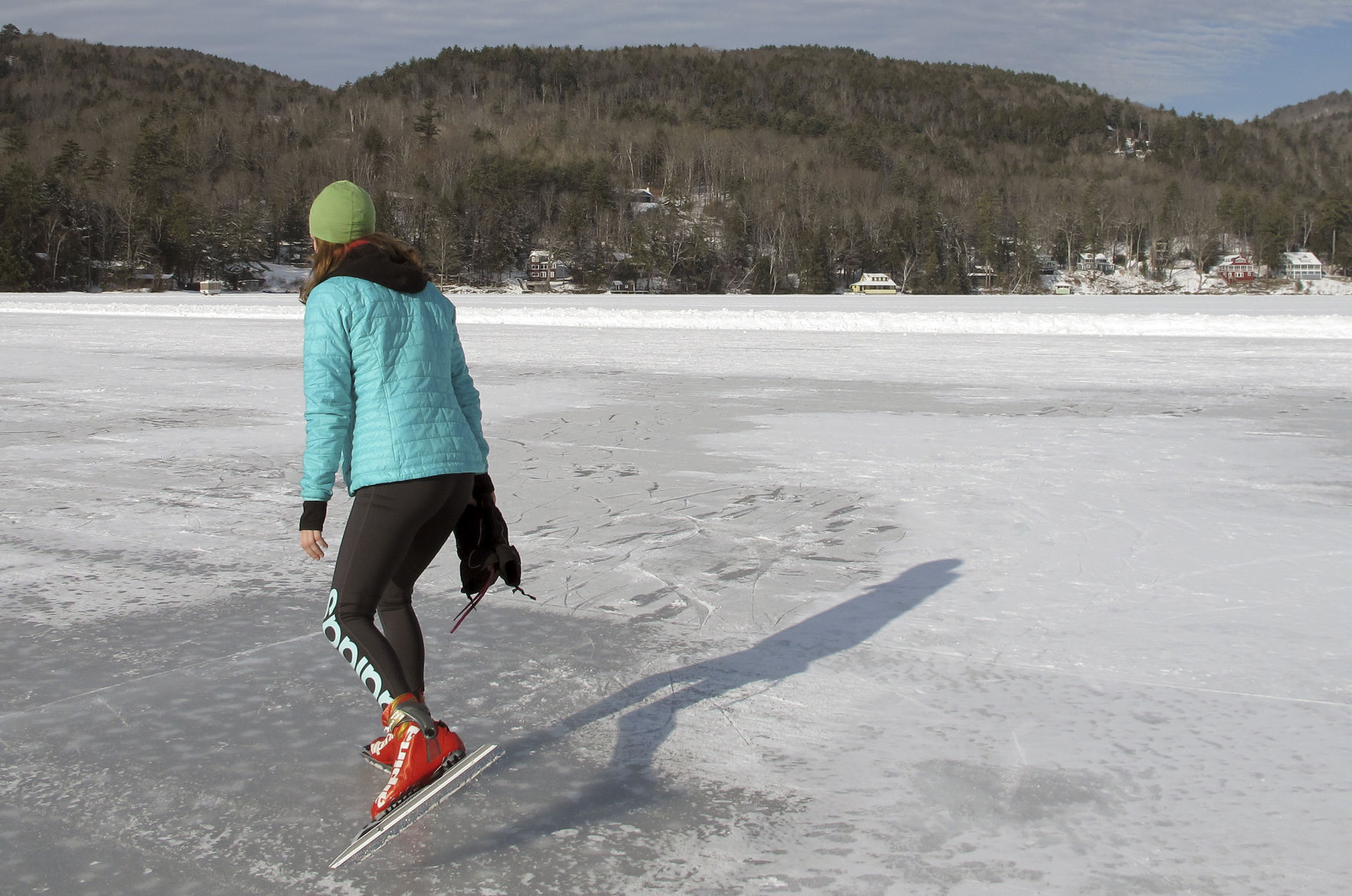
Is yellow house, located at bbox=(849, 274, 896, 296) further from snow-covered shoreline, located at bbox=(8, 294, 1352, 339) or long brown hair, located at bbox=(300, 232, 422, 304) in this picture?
long brown hair, located at bbox=(300, 232, 422, 304)

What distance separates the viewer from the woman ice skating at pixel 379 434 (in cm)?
256

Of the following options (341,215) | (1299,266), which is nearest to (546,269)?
(1299,266)

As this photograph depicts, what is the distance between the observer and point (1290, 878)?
2.46 metres

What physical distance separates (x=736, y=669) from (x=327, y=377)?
1.81 m

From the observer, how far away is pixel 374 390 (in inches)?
102

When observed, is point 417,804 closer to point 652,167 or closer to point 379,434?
point 379,434

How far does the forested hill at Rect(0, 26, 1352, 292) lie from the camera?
78750 mm

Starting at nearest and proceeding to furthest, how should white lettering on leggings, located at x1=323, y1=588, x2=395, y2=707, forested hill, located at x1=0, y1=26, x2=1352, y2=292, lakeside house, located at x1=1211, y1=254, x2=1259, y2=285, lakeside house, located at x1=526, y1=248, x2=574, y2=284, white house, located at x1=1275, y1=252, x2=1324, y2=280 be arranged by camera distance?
white lettering on leggings, located at x1=323, y1=588, x2=395, y2=707
forested hill, located at x1=0, y1=26, x2=1352, y2=292
lakeside house, located at x1=526, y1=248, x2=574, y2=284
lakeside house, located at x1=1211, y1=254, x2=1259, y2=285
white house, located at x1=1275, y1=252, x2=1324, y2=280

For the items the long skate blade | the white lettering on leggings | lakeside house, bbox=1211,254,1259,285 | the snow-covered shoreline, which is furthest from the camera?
Answer: lakeside house, bbox=1211,254,1259,285

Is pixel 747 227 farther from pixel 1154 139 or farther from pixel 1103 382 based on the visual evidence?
pixel 1154 139

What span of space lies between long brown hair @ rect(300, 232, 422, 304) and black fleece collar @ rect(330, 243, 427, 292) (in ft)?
0.05

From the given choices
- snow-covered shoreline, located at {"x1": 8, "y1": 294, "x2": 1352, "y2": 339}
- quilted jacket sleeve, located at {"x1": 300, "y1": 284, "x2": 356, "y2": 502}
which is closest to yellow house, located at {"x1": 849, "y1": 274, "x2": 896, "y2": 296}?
snow-covered shoreline, located at {"x1": 8, "y1": 294, "x2": 1352, "y2": 339}

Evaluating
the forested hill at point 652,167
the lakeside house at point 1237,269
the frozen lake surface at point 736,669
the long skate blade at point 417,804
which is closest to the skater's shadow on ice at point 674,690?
the frozen lake surface at point 736,669

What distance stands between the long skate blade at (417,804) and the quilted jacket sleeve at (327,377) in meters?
0.75
